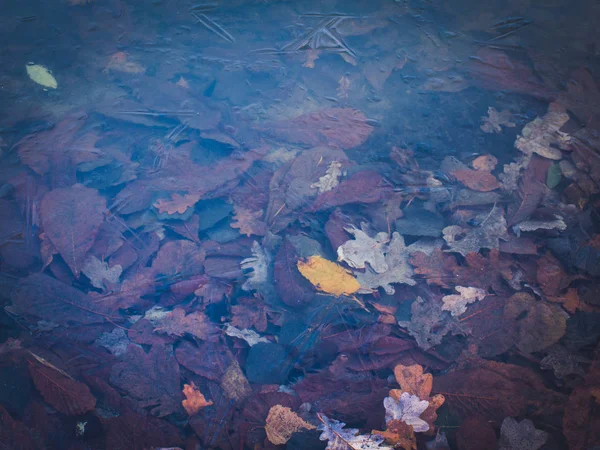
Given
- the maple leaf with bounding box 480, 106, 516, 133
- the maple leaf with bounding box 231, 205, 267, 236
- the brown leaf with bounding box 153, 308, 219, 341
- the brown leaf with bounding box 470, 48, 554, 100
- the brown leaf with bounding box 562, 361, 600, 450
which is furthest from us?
the brown leaf with bounding box 470, 48, 554, 100

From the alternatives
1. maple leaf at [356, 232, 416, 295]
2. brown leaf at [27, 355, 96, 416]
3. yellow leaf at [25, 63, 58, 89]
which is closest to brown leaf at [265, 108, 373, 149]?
maple leaf at [356, 232, 416, 295]

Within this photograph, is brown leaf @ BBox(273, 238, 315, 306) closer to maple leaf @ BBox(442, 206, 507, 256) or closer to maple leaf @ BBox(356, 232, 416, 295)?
maple leaf @ BBox(356, 232, 416, 295)

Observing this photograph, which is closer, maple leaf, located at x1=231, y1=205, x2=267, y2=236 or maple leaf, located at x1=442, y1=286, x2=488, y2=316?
maple leaf, located at x1=442, y1=286, x2=488, y2=316

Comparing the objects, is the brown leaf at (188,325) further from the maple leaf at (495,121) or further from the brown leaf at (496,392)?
the maple leaf at (495,121)

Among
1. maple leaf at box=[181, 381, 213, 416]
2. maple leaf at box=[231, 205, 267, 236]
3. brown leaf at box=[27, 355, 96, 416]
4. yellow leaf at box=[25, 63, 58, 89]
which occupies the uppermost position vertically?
yellow leaf at box=[25, 63, 58, 89]

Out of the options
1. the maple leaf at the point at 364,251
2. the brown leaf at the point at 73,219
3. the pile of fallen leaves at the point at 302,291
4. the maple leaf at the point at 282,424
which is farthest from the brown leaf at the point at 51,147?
the maple leaf at the point at 282,424

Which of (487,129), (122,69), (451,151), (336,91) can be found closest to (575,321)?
(451,151)

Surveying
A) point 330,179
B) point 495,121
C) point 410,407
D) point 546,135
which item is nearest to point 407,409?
point 410,407

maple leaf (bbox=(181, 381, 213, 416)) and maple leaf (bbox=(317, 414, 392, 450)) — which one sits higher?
maple leaf (bbox=(317, 414, 392, 450))
